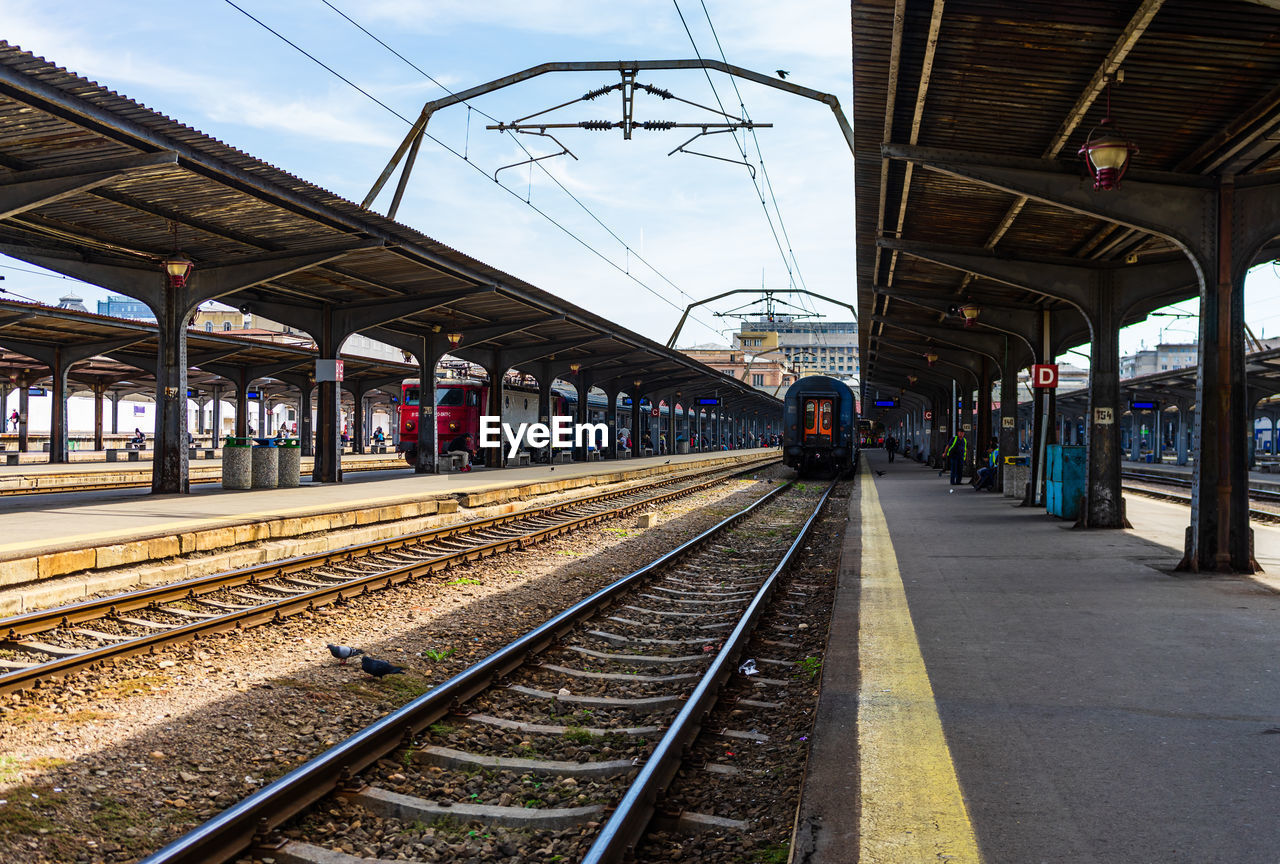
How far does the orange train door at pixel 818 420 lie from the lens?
1270 inches

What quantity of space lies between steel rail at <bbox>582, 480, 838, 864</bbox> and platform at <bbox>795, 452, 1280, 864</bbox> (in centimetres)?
63

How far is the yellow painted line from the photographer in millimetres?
3391

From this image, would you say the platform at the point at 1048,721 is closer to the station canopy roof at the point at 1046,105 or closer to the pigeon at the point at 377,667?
the pigeon at the point at 377,667

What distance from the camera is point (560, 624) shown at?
7.51 meters

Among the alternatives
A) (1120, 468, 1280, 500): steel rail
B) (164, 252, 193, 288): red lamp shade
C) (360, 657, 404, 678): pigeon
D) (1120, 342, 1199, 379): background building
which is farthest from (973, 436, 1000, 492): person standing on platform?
(1120, 342, 1199, 379): background building

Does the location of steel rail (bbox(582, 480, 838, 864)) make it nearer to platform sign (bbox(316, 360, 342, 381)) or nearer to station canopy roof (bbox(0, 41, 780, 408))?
station canopy roof (bbox(0, 41, 780, 408))

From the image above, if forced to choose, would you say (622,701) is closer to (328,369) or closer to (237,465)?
(237,465)

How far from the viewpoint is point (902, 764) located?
422 cm

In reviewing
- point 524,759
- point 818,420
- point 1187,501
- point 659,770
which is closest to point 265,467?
point 524,759

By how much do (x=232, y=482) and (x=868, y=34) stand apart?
50.6 feet

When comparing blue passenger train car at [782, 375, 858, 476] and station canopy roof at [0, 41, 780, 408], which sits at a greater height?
station canopy roof at [0, 41, 780, 408]

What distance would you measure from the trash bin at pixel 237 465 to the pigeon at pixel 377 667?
14254 millimetres

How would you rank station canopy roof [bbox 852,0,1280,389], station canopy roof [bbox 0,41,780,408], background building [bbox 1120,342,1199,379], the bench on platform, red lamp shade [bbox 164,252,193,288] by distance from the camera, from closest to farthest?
station canopy roof [bbox 852,0,1280,389] < station canopy roof [bbox 0,41,780,408] < red lamp shade [bbox 164,252,193,288] < the bench on platform < background building [bbox 1120,342,1199,379]

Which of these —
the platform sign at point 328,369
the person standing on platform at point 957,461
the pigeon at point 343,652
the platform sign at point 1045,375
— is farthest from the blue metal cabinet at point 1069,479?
the platform sign at point 328,369
